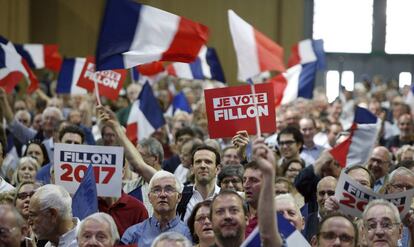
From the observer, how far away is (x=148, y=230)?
10570mm

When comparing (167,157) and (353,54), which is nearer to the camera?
(167,157)

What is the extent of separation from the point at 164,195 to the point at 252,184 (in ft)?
2.56

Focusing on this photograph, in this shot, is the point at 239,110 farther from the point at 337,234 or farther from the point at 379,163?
the point at 337,234

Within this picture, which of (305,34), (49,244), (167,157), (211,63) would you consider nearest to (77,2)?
(305,34)

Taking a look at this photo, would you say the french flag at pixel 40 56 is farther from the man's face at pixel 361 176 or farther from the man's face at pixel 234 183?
the man's face at pixel 361 176

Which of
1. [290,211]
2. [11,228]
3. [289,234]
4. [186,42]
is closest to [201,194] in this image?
[186,42]

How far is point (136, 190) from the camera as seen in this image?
12.3 metres

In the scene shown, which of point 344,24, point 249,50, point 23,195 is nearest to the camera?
point 23,195

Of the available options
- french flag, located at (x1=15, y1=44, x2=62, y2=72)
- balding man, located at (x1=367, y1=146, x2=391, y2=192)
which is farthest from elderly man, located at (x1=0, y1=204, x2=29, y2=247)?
french flag, located at (x1=15, y1=44, x2=62, y2=72)

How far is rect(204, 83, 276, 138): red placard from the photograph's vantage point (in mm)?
11742

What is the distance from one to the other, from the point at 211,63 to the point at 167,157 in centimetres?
417

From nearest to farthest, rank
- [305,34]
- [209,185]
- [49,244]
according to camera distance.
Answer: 1. [49,244]
2. [209,185]
3. [305,34]

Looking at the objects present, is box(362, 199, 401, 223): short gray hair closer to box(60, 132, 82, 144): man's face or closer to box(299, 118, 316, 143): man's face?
box(60, 132, 82, 144): man's face

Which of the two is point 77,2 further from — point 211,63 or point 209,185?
point 209,185
